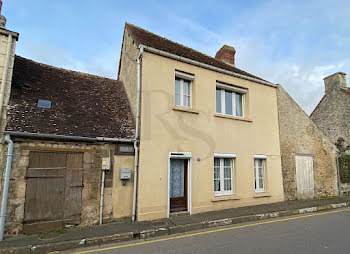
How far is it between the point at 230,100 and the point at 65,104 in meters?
6.78

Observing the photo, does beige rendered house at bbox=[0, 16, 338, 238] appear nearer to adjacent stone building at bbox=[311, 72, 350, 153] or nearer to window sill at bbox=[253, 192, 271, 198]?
window sill at bbox=[253, 192, 271, 198]

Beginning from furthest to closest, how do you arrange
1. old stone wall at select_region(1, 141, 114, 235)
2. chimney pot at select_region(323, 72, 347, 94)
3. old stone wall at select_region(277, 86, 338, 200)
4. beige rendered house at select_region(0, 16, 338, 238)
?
chimney pot at select_region(323, 72, 347, 94) → old stone wall at select_region(277, 86, 338, 200) → beige rendered house at select_region(0, 16, 338, 238) → old stone wall at select_region(1, 141, 114, 235)

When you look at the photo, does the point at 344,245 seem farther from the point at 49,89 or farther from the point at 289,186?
the point at 49,89

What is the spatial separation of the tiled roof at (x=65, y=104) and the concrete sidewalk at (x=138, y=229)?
2749mm

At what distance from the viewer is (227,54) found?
41.1 feet

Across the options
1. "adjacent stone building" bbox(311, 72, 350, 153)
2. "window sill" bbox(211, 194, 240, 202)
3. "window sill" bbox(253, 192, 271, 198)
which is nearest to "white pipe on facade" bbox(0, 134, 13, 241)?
"window sill" bbox(211, 194, 240, 202)

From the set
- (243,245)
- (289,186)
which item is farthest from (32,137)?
(289,186)

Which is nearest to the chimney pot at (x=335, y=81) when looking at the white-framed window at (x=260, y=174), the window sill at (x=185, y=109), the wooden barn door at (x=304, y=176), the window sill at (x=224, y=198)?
the wooden barn door at (x=304, y=176)

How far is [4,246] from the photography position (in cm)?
467

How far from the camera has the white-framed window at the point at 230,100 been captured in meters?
9.18

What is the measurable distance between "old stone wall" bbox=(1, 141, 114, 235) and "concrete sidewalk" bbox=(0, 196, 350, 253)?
39 cm

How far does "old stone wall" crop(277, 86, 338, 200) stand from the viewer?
10.3m

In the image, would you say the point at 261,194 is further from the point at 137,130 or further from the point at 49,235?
the point at 49,235

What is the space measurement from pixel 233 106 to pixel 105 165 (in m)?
6.10
